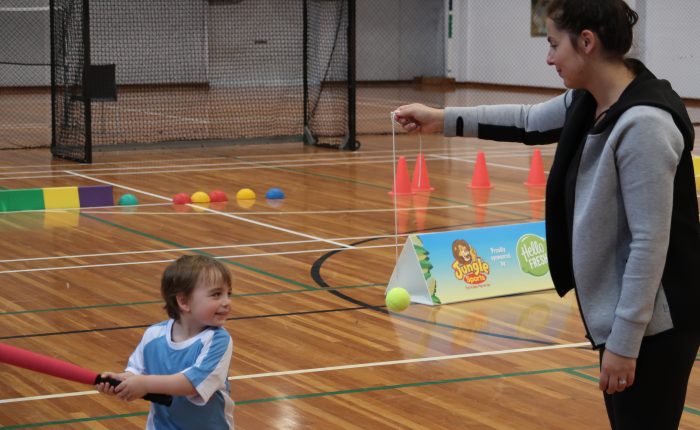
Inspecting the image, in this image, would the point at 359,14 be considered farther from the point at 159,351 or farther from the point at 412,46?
the point at 159,351

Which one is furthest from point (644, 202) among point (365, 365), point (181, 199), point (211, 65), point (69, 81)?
point (211, 65)

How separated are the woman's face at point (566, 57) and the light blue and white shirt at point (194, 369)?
100 cm

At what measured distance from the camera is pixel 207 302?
269cm

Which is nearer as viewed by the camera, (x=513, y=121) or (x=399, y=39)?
(x=513, y=121)

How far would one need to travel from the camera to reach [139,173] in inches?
430

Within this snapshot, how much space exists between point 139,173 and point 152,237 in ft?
11.4

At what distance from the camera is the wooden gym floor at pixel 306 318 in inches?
162

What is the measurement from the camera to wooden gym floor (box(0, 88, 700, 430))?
13.5 ft

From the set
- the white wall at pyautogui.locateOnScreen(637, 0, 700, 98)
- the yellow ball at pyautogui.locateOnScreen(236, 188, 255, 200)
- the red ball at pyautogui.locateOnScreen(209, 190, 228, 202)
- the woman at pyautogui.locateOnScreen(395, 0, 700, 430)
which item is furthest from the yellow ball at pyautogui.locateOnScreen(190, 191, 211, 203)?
the white wall at pyautogui.locateOnScreen(637, 0, 700, 98)

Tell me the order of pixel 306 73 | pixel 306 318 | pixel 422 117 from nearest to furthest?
1. pixel 422 117
2. pixel 306 318
3. pixel 306 73

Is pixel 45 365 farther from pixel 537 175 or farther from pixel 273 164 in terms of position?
pixel 273 164

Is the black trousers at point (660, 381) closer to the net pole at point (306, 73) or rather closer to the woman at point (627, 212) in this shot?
the woman at point (627, 212)

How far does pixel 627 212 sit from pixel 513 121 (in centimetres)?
60

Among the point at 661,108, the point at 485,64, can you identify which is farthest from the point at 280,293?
the point at 485,64
